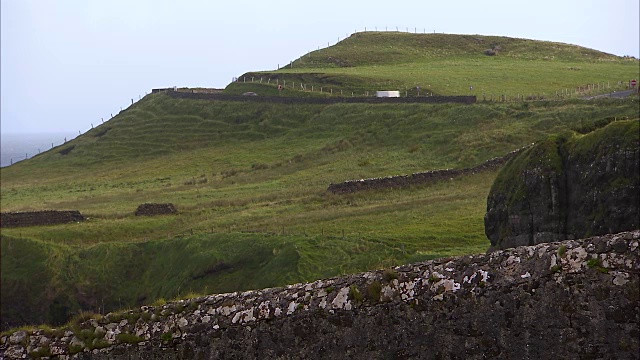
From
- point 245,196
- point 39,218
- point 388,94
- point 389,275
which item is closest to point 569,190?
point 389,275

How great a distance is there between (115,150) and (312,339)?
9959 cm

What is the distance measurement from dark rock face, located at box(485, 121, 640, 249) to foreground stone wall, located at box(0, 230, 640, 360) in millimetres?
14856

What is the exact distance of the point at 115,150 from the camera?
106000 mm

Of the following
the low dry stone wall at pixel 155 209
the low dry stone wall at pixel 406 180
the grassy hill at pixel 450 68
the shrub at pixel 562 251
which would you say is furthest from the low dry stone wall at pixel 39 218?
the shrub at pixel 562 251

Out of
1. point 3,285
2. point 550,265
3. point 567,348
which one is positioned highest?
point 550,265

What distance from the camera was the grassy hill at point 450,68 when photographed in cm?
10919

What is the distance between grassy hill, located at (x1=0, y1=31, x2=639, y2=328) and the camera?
126ft

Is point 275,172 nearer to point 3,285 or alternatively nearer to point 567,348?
point 3,285

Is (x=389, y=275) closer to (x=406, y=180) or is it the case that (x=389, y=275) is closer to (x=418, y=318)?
(x=418, y=318)

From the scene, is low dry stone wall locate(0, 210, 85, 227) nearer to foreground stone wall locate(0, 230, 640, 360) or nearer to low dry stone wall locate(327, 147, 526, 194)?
low dry stone wall locate(327, 147, 526, 194)

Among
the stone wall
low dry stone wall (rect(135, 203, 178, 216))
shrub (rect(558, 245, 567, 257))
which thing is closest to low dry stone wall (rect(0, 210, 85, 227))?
low dry stone wall (rect(135, 203, 178, 216))

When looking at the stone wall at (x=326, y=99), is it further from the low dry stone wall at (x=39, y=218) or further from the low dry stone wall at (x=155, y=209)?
the low dry stone wall at (x=39, y=218)

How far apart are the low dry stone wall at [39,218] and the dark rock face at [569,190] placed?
35938 millimetres

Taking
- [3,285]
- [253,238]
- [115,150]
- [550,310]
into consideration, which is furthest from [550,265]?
[115,150]
